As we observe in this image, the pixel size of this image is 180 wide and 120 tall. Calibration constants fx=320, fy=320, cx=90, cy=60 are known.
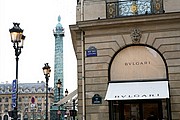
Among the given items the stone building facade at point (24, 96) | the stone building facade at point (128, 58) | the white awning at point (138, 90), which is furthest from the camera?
the stone building facade at point (24, 96)

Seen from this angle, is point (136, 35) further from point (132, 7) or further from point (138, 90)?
point (138, 90)

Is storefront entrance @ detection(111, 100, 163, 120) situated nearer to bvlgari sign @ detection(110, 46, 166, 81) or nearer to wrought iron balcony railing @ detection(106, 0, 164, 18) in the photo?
bvlgari sign @ detection(110, 46, 166, 81)

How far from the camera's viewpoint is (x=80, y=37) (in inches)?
599

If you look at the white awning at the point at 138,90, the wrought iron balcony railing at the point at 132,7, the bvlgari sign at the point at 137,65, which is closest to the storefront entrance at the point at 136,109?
the white awning at the point at 138,90

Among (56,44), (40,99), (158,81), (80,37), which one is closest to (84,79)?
(80,37)

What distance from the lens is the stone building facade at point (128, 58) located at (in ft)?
45.4

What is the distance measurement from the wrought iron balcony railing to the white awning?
330 cm

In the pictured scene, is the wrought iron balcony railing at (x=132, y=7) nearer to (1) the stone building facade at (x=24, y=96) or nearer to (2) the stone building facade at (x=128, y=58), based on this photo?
(2) the stone building facade at (x=128, y=58)

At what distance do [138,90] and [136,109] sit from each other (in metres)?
1.34

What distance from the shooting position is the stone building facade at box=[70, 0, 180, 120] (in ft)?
45.4

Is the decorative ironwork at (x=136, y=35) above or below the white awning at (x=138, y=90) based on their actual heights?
above

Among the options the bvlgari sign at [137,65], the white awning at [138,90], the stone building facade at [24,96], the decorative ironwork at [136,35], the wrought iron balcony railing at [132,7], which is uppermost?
the wrought iron balcony railing at [132,7]

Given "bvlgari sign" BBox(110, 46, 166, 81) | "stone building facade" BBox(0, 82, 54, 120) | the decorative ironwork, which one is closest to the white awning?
"bvlgari sign" BBox(110, 46, 166, 81)

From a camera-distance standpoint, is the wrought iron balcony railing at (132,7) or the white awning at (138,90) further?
the wrought iron balcony railing at (132,7)
